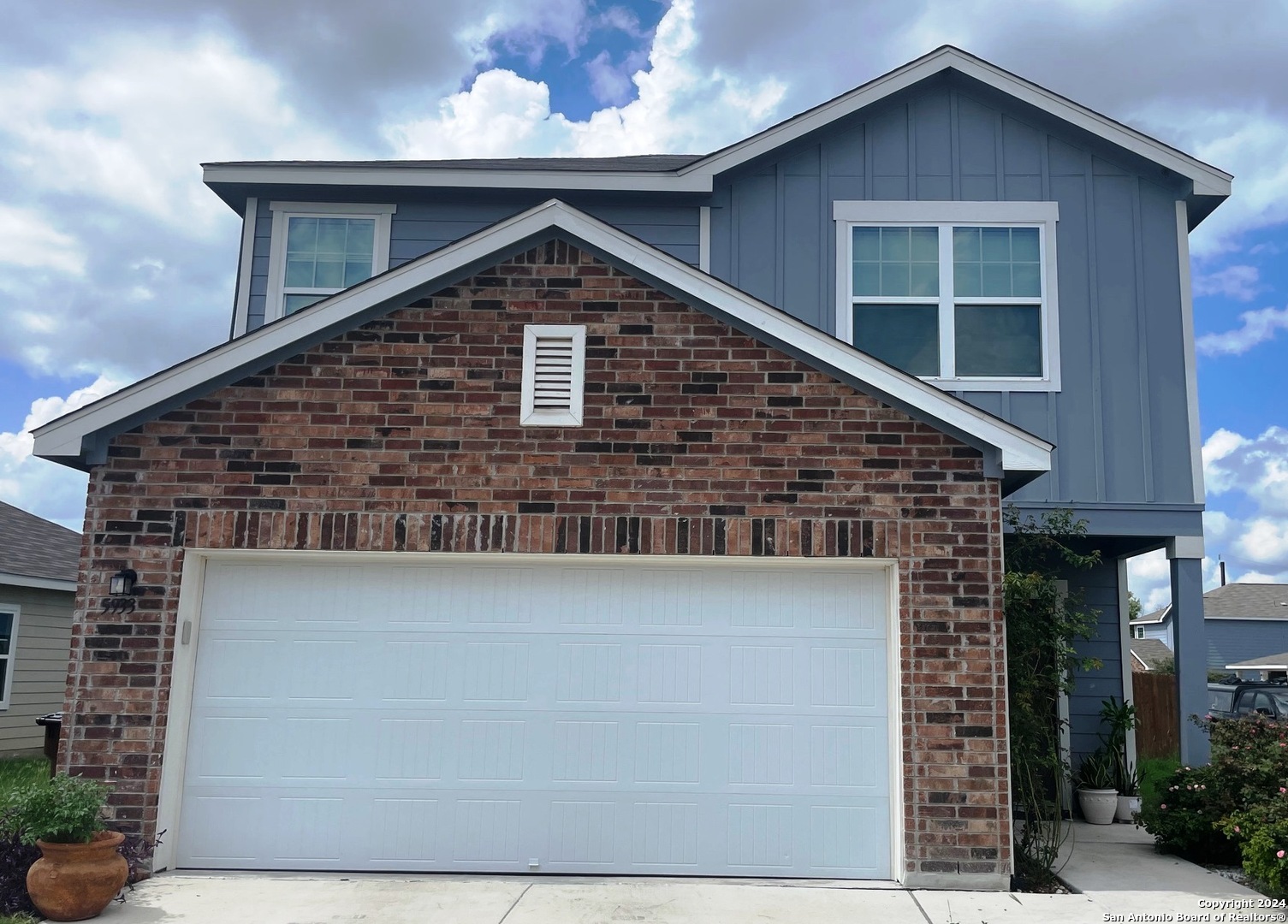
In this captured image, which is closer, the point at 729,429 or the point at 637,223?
the point at 729,429

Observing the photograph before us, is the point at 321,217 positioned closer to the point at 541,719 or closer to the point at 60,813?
the point at 541,719

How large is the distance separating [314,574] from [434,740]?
158cm

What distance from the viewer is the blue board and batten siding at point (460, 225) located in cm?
1173

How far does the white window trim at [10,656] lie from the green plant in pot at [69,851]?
34.1 feet

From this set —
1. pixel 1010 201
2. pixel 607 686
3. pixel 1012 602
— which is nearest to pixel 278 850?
pixel 607 686

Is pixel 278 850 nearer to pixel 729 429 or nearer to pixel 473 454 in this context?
pixel 473 454

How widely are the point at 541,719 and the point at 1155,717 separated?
12967mm

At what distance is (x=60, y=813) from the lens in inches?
275

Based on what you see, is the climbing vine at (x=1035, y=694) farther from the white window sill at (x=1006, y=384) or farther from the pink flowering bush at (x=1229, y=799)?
the white window sill at (x=1006, y=384)

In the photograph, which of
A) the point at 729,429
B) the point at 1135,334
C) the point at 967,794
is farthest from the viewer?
the point at 1135,334

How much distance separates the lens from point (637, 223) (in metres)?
11.8

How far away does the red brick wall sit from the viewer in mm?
8023

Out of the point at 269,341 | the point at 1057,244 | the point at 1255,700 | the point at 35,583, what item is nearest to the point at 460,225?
the point at 269,341

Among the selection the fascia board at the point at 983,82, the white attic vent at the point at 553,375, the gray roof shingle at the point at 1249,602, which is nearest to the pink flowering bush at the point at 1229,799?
the fascia board at the point at 983,82
